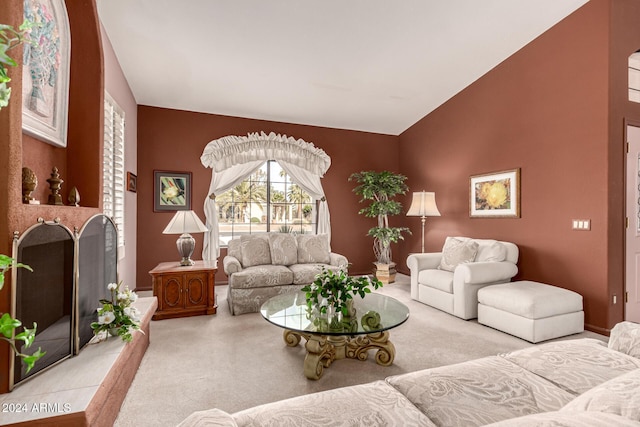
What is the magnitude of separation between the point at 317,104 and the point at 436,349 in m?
3.83

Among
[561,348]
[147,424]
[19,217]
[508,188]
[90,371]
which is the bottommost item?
[147,424]

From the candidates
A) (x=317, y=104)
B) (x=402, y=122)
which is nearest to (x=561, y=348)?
(x=317, y=104)

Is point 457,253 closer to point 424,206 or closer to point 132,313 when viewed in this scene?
point 424,206

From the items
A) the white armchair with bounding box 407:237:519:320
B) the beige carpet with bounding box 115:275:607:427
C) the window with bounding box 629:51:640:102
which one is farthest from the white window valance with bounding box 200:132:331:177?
the window with bounding box 629:51:640:102

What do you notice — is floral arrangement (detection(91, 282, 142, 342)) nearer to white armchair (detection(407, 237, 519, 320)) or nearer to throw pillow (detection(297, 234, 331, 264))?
throw pillow (detection(297, 234, 331, 264))

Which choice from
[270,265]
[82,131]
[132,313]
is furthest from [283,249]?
[82,131]

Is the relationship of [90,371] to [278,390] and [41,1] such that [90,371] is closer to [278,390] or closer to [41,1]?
[278,390]

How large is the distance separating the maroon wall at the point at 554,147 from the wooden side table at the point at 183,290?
3801 mm

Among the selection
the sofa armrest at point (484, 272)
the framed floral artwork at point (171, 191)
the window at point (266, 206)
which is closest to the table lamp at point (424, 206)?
the sofa armrest at point (484, 272)

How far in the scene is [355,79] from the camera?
170 inches

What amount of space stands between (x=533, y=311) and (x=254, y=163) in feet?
14.1

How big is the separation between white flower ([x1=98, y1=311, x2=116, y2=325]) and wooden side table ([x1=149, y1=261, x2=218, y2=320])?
155 centimetres

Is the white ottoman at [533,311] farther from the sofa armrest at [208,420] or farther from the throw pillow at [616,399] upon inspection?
the sofa armrest at [208,420]

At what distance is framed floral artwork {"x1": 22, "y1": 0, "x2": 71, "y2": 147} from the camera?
63.1 inches
